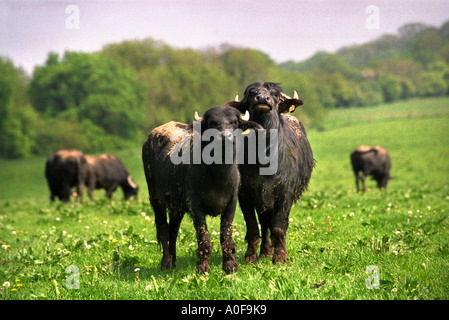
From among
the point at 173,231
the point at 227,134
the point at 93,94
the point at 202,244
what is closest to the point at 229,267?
the point at 202,244

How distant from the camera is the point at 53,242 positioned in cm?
980

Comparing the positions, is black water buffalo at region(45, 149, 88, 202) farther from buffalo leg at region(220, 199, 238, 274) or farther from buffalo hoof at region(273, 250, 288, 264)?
buffalo leg at region(220, 199, 238, 274)

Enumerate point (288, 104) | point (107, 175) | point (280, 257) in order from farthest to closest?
point (107, 175), point (288, 104), point (280, 257)

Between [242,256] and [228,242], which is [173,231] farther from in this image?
[228,242]

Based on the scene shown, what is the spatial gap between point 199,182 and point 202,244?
81 cm

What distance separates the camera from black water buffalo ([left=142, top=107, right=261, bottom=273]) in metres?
6.57

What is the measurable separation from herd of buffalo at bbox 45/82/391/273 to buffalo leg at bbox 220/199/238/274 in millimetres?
13

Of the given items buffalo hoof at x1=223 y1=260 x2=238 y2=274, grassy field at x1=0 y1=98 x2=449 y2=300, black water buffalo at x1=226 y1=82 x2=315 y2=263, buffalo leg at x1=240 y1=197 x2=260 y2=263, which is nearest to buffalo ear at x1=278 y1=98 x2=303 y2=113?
black water buffalo at x1=226 y1=82 x2=315 y2=263

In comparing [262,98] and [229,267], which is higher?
[262,98]

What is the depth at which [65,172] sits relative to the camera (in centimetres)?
2081

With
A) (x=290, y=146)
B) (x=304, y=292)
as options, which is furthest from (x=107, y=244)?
(x=304, y=292)
